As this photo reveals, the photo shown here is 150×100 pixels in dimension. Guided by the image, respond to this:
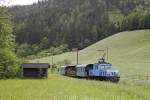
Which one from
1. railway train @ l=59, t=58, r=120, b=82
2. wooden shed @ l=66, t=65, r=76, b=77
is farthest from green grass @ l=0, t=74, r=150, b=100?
wooden shed @ l=66, t=65, r=76, b=77

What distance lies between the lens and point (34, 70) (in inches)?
2931

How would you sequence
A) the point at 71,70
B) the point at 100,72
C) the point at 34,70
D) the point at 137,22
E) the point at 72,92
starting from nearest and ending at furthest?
the point at 72,92 → the point at 100,72 → the point at 34,70 → the point at 71,70 → the point at 137,22

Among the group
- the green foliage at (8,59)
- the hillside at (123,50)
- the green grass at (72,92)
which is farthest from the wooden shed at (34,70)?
the hillside at (123,50)

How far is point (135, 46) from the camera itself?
156 meters

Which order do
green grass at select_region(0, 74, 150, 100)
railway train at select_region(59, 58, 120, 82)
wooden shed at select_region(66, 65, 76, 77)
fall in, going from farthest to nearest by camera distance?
wooden shed at select_region(66, 65, 76, 77), railway train at select_region(59, 58, 120, 82), green grass at select_region(0, 74, 150, 100)

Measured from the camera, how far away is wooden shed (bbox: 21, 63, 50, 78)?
71.6 m

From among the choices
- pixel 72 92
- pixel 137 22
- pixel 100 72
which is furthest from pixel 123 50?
pixel 72 92

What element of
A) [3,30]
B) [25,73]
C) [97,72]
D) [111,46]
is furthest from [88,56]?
[3,30]

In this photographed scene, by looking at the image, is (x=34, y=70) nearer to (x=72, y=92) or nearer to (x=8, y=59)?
(x=8, y=59)

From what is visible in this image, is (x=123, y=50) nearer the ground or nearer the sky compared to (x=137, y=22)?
nearer the ground

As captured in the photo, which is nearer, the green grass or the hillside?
the green grass

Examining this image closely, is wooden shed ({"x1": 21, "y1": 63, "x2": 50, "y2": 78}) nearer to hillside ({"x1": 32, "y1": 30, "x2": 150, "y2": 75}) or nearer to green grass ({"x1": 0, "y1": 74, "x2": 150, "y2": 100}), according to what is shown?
green grass ({"x1": 0, "y1": 74, "x2": 150, "y2": 100})

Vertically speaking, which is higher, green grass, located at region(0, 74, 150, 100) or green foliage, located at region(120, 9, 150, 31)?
green foliage, located at region(120, 9, 150, 31)

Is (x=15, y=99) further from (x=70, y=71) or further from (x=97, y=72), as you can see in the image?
(x=70, y=71)
